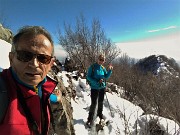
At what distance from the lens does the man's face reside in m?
1.02

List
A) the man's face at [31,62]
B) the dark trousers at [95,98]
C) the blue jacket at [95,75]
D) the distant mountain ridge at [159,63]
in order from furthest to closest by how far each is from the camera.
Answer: the distant mountain ridge at [159,63] → the dark trousers at [95,98] → the blue jacket at [95,75] → the man's face at [31,62]

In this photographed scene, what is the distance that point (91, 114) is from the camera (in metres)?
6.12

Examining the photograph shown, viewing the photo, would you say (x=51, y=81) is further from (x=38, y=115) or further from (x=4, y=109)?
(x=4, y=109)

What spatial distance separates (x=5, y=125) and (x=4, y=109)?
6 cm

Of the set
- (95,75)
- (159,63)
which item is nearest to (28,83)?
(95,75)

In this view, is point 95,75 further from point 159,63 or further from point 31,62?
point 159,63

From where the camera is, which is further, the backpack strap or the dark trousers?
the dark trousers

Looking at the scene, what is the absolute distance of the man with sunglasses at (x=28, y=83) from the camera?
88 centimetres

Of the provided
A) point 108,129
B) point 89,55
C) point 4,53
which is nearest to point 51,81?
point 4,53

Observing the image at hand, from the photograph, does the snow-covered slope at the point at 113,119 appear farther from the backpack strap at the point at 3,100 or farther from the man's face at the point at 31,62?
the backpack strap at the point at 3,100

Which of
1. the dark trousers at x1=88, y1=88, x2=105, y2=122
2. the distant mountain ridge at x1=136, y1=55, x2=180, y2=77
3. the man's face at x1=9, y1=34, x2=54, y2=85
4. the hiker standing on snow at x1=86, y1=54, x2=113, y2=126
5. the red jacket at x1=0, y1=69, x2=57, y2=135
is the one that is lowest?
the distant mountain ridge at x1=136, y1=55, x2=180, y2=77

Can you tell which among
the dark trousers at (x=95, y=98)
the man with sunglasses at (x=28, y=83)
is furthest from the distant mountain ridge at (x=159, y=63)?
the man with sunglasses at (x=28, y=83)

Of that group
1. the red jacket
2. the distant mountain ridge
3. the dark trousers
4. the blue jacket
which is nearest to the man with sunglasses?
the red jacket

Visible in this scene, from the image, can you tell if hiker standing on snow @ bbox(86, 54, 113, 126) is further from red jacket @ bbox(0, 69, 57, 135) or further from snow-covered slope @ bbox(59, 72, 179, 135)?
red jacket @ bbox(0, 69, 57, 135)
